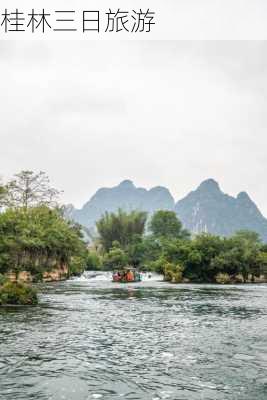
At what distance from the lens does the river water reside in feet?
38.8

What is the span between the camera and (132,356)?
15898mm

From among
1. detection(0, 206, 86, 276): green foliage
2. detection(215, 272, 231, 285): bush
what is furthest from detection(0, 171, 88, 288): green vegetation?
detection(215, 272, 231, 285): bush

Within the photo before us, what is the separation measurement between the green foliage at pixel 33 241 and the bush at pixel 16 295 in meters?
23.0

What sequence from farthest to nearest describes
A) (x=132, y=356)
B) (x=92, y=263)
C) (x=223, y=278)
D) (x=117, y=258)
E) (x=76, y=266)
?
(x=92, y=263), (x=117, y=258), (x=76, y=266), (x=223, y=278), (x=132, y=356)

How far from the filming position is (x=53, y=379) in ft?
42.1

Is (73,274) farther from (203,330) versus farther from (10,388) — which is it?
(10,388)

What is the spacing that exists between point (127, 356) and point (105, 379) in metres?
3.02

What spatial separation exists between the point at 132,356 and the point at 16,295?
1905cm

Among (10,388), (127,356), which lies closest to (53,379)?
(10,388)

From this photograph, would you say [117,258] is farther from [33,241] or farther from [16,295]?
[16,295]

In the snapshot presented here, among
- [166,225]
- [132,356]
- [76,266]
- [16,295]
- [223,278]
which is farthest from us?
[166,225]

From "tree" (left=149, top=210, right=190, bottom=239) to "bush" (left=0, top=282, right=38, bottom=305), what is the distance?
10280 centimetres

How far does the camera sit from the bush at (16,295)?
108 feet

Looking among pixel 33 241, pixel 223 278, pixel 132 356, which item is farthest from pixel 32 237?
pixel 132 356
